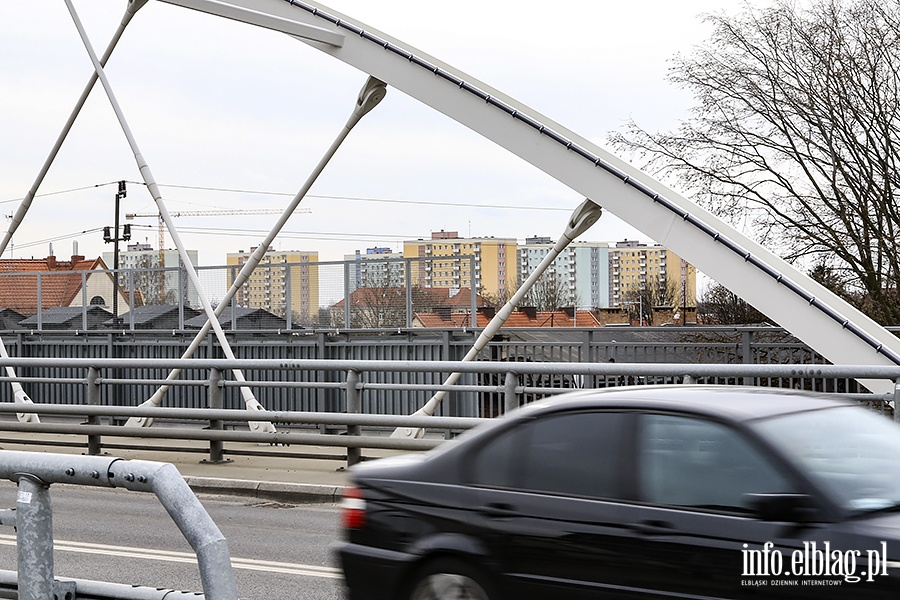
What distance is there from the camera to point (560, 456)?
5.45 metres

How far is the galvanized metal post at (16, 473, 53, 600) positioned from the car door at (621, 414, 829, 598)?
2621 millimetres

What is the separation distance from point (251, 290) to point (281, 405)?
424 centimetres

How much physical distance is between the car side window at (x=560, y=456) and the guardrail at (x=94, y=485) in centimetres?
240

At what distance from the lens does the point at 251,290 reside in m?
23.3

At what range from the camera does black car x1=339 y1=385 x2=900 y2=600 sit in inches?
181

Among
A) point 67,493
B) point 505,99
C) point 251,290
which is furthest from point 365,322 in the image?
point 67,493

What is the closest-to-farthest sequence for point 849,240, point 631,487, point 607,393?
point 631,487 < point 607,393 < point 849,240

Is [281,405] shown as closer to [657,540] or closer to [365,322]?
[365,322]

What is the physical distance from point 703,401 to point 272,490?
281 inches

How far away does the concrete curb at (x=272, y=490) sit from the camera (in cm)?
1121

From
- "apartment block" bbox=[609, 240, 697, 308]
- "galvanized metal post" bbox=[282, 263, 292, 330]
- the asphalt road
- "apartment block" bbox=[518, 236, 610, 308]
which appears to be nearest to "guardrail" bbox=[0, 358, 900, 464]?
the asphalt road

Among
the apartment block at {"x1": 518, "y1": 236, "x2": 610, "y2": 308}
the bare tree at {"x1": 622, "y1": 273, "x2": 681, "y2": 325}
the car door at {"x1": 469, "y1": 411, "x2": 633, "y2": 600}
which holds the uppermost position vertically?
the apartment block at {"x1": 518, "y1": 236, "x2": 610, "y2": 308}

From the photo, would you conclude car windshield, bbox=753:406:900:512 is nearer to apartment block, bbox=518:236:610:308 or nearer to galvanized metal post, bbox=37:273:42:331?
galvanized metal post, bbox=37:273:42:331

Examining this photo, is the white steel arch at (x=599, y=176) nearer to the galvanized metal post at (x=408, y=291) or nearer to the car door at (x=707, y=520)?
the galvanized metal post at (x=408, y=291)
